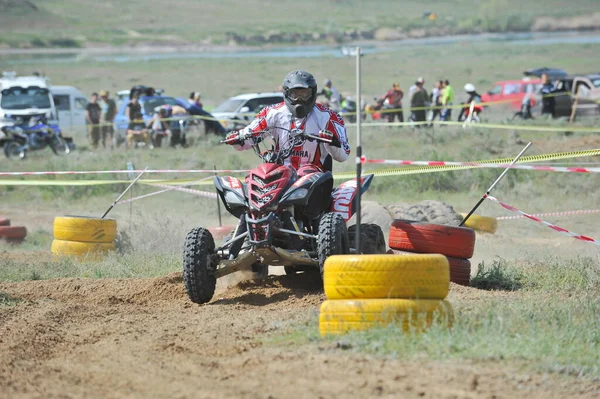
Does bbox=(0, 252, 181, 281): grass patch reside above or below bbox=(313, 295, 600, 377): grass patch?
below

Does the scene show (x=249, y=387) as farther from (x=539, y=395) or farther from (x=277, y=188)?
(x=277, y=188)

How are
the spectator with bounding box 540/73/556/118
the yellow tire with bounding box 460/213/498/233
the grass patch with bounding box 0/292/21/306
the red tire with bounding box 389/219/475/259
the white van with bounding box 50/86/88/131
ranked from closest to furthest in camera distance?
the grass patch with bounding box 0/292/21/306, the red tire with bounding box 389/219/475/259, the yellow tire with bounding box 460/213/498/233, the spectator with bounding box 540/73/556/118, the white van with bounding box 50/86/88/131

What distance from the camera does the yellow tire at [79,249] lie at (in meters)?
12.8

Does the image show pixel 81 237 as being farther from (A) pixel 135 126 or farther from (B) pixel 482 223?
(A) pixel 135 126

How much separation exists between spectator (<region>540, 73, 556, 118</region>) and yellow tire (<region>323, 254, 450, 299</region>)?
74.3 ft

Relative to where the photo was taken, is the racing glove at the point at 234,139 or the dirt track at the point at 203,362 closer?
the dirt track at the point at 203,362

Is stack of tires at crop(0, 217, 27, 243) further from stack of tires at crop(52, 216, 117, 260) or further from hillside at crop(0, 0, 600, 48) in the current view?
hillside at crop(0, 0, 600, 48)

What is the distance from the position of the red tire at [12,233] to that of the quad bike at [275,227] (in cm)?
710

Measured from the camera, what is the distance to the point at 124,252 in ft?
43.4

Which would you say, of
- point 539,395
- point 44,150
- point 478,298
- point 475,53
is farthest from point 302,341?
point 475,53

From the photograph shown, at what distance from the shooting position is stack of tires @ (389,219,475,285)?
369 inches

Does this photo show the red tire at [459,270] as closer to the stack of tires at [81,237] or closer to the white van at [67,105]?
the stack of tires at [81,237]

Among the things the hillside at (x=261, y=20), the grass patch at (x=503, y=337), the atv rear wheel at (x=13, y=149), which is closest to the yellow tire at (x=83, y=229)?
the grass patch at (x=503, y=337)

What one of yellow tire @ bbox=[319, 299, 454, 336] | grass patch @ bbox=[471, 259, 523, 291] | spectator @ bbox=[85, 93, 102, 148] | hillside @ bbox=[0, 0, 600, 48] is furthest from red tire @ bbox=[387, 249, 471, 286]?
hillside @ bbox=[0, 0, 600, 48]
